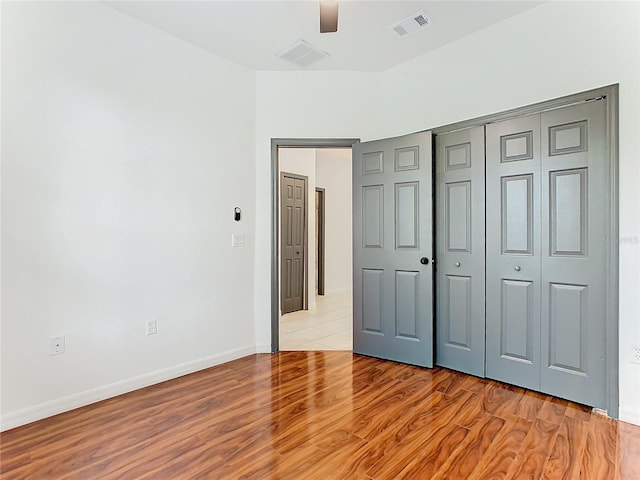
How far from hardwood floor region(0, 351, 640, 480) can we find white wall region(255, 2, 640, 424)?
638 millimetres

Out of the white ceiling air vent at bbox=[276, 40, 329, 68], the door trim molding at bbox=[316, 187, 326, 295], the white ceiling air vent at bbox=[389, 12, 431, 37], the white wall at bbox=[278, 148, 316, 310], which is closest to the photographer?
the white ceiling air vent at bbox=[389, 12, 431, 37]

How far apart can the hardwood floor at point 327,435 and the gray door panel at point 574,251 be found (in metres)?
0.23

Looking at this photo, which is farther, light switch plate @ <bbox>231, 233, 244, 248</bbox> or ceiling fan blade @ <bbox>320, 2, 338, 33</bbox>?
light switch plate @ <bbox>231, 233, 244, 248</bbox>

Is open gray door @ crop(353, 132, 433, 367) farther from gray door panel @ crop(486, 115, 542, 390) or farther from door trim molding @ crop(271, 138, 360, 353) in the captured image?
gray door panel @ crop(486, 115, 542, 390)

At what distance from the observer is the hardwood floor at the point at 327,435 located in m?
1.80

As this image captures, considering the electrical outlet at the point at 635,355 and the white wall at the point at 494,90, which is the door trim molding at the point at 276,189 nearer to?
the white wall at the point at 494,90

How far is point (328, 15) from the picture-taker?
206 cm

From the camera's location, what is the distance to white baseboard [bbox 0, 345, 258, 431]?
2.24 metres

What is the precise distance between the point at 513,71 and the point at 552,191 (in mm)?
1021

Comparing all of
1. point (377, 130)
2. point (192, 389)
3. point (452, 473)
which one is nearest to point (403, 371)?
point (452, 473)

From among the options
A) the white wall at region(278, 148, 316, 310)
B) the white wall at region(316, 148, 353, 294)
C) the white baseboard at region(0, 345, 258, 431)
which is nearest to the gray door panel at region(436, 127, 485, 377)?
the white baseboard at region(0, 345, 258, 431)

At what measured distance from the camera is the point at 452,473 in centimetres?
176

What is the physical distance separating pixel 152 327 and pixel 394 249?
2.20 m

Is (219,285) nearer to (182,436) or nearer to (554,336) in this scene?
(182,436)
